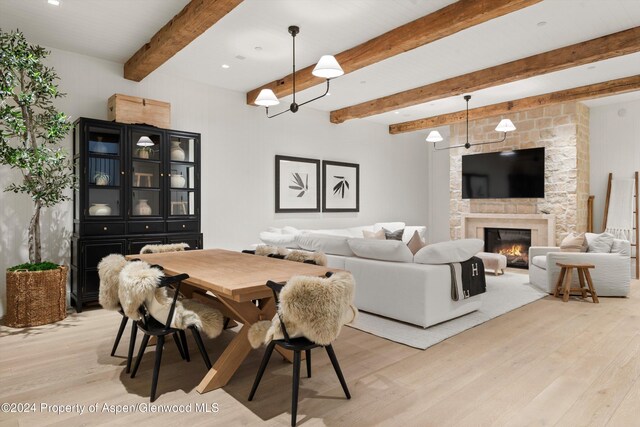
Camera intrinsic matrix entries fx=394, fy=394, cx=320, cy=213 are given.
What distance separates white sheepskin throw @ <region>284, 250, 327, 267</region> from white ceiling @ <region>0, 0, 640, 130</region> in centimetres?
219

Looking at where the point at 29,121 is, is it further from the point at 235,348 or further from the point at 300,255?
the point at 235,348

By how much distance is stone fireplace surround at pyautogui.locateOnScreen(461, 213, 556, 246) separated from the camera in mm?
6879

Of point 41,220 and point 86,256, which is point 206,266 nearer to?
point 86,256

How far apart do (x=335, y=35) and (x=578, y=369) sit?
3.61m

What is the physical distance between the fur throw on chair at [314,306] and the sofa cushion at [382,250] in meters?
1.88

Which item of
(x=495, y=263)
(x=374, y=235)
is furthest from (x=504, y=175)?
(x=374, y=235)

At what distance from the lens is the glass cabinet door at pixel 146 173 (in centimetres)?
461

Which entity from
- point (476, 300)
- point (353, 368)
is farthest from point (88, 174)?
point (476, 300)

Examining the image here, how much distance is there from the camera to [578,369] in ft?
8.98

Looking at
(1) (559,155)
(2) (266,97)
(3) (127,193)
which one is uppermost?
(2) (266,97)

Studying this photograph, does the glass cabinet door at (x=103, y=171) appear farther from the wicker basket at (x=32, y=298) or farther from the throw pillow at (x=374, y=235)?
the throw pillow at (x=374, y=235)

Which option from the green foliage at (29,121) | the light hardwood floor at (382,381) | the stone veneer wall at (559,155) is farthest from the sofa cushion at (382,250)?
the stone veneer wall at (559,155)

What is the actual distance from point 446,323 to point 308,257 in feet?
5.45

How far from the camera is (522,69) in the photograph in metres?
4.79
